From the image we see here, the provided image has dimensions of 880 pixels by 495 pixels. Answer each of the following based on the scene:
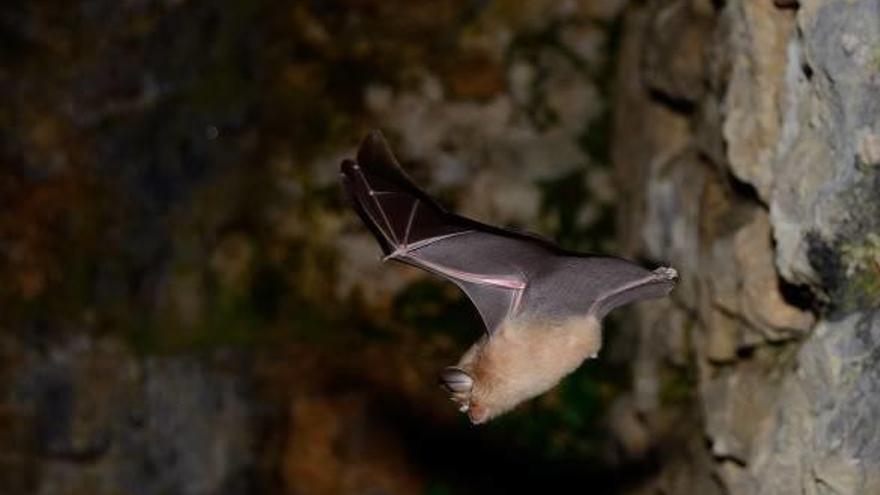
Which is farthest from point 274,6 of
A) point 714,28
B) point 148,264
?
point 714,28

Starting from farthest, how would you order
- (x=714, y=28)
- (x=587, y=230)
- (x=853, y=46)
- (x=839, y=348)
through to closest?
1. (x=587, y=230)
2. (x=714, y=28)
3. (x=839, y=348)
4. (x=853, y=46)

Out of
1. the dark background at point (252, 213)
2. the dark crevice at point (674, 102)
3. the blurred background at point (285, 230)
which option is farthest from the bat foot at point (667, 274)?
the dark background at point (252, 213)

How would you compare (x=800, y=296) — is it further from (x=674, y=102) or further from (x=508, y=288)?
(x=674, y=102)

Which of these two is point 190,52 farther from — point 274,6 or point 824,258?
point 824,258

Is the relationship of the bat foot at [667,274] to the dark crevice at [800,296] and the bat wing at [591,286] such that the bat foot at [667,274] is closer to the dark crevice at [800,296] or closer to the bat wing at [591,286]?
the bat wing at [591,286]

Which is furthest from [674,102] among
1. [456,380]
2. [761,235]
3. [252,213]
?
[252,213]

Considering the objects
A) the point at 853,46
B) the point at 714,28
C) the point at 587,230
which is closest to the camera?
the point at 853,46

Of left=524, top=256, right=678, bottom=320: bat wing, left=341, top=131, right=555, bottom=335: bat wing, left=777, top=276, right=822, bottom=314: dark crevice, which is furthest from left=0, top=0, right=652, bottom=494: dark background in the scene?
left=777, top=276, right=822, bottom=314: dark crevice

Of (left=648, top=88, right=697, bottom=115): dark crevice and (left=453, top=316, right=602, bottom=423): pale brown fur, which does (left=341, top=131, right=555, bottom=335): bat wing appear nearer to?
(left=453, top=316, right=602, bottom=423): pale brown fur
